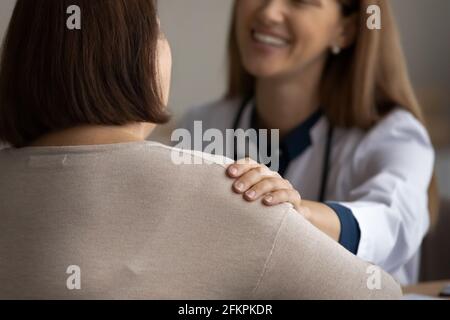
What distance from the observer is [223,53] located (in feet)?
7.17

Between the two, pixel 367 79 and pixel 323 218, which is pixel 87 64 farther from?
pixel 367 79

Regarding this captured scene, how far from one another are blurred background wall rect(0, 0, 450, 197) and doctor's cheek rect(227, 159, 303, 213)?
1.14 meters

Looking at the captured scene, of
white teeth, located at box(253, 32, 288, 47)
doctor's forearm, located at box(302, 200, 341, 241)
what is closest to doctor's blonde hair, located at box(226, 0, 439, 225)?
white teeth, located at box(253, 32, 288, 47)

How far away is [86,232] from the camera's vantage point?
0.68 metres

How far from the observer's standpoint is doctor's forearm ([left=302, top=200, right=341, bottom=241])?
0.98 m

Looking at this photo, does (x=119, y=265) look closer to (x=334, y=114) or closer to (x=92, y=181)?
(x=92, y=181)

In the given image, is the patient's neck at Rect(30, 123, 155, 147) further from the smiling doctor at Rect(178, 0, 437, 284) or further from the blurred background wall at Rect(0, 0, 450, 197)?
the blurred background wall at Rect(0, 0, 450, 197)

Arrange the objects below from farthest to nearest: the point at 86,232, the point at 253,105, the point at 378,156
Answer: the point at 253,105 → the point at 378,156 → the point at 86,232

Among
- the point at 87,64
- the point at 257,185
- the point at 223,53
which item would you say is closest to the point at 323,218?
the point at 257,185

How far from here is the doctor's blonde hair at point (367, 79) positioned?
1357 mm

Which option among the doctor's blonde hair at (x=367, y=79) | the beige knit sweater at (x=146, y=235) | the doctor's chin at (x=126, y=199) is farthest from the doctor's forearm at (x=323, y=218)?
the doctor's blonde hair at (x=367, y=79)
